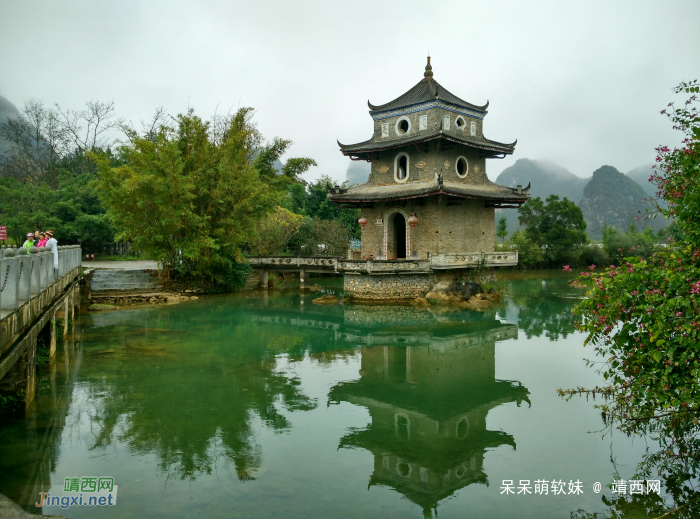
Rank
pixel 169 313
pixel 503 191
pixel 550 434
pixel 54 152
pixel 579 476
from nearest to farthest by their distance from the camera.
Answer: pixel 579 476, pixel 550 434, pixel 169 313, pixel 503 191, pixel 54 152

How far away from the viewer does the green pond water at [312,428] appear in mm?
6246

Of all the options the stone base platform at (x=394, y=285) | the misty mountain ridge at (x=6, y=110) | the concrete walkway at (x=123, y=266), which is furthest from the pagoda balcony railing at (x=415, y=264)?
the misty mountain ridge at (x=6, y=110)

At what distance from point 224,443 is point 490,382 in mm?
6226

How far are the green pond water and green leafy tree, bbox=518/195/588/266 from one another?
29763 millimetres

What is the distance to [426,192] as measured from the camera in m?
22.2

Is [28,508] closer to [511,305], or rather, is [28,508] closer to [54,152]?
[511,305]

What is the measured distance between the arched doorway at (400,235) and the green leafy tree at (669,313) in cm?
1955

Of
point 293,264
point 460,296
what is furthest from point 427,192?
point 293,264

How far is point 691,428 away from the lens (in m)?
7.41

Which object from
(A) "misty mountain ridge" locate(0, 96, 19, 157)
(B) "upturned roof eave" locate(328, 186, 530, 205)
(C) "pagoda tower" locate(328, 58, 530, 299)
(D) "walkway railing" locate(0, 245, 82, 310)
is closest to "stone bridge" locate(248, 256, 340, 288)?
(C) "pagoda tower" locate(328, 58, 530, 299)

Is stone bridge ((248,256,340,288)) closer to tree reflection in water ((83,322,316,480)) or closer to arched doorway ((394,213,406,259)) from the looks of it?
arched doorway ((394,213,406,259))

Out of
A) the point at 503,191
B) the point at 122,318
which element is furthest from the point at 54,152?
the point at 503,191

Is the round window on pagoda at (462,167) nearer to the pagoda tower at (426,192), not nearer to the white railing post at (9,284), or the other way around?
the pagoda tower at (426,192)

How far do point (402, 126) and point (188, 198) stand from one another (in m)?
10.9
